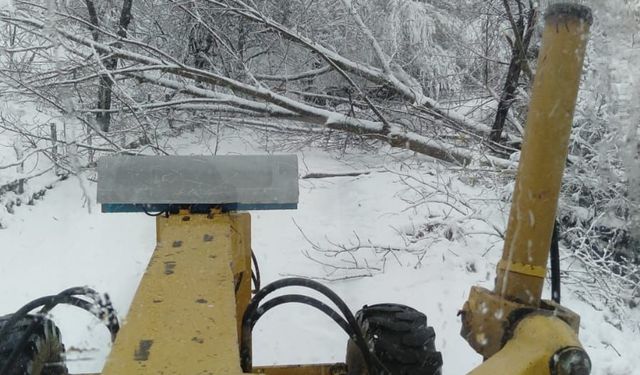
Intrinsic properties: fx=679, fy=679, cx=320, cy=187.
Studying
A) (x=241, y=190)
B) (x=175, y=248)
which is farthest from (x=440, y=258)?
(x=175, y=248)

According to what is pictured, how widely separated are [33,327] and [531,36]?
5.29 meters

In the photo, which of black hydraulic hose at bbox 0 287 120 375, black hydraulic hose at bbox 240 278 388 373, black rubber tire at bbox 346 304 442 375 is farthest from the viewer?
black rubber tire at bbox 346 304 442 375

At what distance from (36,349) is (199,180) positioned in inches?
31.1

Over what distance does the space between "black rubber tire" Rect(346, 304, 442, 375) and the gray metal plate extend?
572 millimetres

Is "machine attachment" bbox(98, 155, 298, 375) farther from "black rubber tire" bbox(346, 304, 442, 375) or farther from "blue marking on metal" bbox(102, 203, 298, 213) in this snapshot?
"black rubber tire" bbox(346, 304, 442, 375)

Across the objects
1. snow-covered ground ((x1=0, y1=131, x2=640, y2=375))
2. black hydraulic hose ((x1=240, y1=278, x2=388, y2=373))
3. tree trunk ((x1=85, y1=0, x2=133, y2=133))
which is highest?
tree trunk ((x1=85, y1=0, x2=133, y2=133))

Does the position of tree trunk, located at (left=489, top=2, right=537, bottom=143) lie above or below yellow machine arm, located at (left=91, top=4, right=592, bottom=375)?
above

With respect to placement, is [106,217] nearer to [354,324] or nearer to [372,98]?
[372,98]

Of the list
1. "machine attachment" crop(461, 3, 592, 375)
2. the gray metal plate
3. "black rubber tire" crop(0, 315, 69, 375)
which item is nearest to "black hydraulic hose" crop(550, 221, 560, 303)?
"machine attachment" crop(461, 3, 592, 375)

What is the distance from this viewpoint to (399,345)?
2.39 metres

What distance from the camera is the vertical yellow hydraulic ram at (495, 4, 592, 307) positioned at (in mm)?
1417

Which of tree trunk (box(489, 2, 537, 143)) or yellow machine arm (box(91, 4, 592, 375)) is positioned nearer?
yellow machine arm (box(91, 4, 592, 375))

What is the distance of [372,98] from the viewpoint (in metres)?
7.57

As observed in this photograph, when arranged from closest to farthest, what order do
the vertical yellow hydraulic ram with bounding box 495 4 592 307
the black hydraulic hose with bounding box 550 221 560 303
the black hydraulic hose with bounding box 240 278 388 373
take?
1. the vertical yellow hydraulic ram with bounding box 495 4 592 307
2. the black hydraulic hose with bounding box 550 221 560 303
3. the black hydraulic hose with bounding box 240 278 388 373
